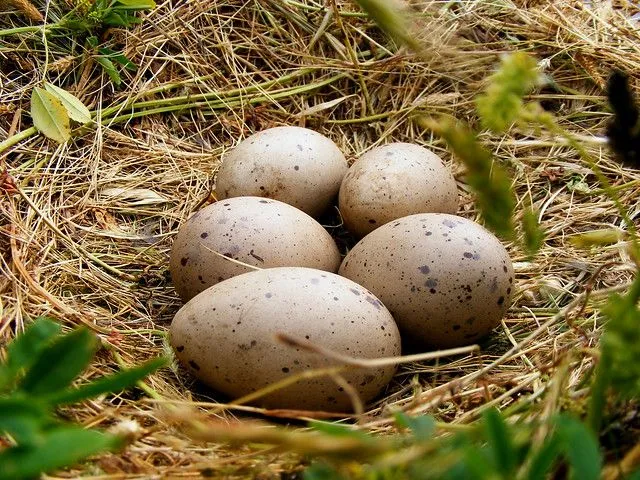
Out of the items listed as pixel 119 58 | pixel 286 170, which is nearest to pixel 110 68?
pixel 119 58

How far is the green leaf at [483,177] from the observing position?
2.47 feet

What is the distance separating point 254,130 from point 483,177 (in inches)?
68.1

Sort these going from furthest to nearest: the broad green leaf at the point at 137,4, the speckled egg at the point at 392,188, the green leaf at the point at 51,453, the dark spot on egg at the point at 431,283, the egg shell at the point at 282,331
Answer: the broad green leaf at the point at 137,4 → the speckled egg at the point at 392,188 → the dark spot on egg at the point at 431,283 → the egg shell at the point at 282,331 → the green leaf at the point at 51,453

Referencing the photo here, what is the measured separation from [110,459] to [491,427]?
1.87 feet

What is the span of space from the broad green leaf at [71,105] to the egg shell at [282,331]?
91 centimetres

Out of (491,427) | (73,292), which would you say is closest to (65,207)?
(73,292)

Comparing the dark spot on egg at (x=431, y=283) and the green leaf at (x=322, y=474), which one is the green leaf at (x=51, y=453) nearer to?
the green leaf at (x=322, y=474)

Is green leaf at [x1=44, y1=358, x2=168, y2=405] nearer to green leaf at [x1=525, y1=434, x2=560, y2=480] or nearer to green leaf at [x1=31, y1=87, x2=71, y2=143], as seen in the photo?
green leaf at [x1=525, y1=434, x2=560, y2=480]

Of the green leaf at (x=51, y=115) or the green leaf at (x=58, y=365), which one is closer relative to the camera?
the green leaf at (x=58, y=365)

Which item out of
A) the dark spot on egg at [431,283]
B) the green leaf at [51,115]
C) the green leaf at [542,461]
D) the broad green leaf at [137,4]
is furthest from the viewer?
the broad green leaf at [137,4]

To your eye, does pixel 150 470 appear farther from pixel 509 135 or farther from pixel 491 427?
pixel 509 135

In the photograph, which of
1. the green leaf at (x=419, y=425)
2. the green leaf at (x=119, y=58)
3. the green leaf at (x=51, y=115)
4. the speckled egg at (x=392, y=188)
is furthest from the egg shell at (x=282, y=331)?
the green leaf at (x=119, y=58)

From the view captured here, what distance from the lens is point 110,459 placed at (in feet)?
3.61

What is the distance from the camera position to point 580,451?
2.52ft
